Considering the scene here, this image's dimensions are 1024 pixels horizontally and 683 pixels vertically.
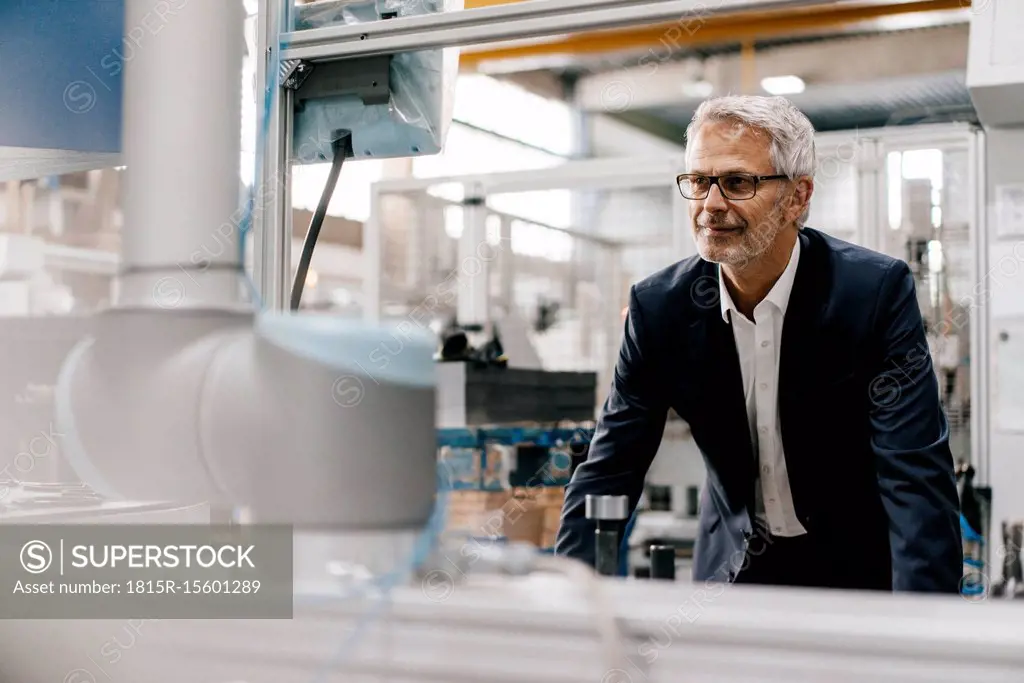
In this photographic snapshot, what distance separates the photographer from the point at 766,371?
1.67 metres

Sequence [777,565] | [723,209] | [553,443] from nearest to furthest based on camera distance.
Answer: [723,209]
[777,565]
[553,443]

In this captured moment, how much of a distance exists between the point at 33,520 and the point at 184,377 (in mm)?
324

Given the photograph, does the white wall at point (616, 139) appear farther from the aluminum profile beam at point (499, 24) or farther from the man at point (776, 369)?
the aluminum profile beam at point (499, 24)

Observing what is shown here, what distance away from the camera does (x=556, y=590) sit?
669mm

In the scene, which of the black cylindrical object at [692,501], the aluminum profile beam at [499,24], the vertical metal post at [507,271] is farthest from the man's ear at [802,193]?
the vertical metal post at [507,271]

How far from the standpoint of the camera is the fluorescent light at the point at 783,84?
7.06 meters

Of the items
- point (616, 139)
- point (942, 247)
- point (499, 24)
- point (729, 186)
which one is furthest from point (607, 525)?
point (616, 139)

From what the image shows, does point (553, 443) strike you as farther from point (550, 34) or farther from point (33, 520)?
point (33, 520)

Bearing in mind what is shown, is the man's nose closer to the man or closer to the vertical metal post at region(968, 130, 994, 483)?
the man

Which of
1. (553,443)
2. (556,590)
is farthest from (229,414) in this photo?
(553,443)

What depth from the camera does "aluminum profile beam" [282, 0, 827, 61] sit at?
1163mm

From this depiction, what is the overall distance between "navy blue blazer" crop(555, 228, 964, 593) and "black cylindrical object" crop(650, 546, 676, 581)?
0.55m

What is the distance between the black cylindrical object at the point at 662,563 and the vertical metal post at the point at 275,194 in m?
0.73

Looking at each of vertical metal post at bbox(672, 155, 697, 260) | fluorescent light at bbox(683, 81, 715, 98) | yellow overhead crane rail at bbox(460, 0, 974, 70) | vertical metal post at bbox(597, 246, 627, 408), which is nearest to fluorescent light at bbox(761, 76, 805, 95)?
fluorescent light at bbox(683, 81, 715, 98)
